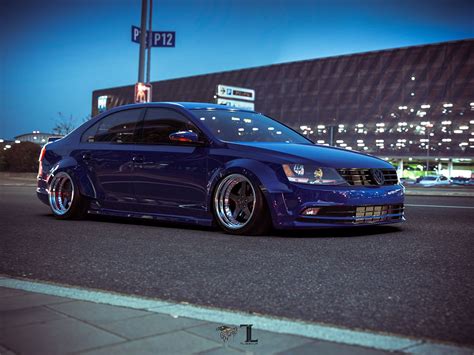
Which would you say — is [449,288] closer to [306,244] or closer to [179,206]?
[306,244]

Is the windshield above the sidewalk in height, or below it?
above

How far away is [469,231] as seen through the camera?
21.3 feet

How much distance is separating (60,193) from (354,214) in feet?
13.5

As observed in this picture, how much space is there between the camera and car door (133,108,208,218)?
255 inches

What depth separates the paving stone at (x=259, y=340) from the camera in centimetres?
215

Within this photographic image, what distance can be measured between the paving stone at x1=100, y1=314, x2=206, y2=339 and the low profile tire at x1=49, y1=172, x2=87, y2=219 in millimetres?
5244

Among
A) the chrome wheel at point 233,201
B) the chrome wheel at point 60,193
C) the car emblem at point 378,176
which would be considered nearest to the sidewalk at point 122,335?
the chrome wheel at point 233,201

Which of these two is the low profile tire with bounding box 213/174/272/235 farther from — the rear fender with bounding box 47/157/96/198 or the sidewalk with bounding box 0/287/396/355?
the sidewalk with bounding box 0/287/396/355

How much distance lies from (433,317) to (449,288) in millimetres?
745

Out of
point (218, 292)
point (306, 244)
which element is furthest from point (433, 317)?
point (306, 244)

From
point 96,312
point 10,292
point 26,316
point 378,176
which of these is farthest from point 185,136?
point 26,316

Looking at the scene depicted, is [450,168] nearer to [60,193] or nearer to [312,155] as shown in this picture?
[60,193]

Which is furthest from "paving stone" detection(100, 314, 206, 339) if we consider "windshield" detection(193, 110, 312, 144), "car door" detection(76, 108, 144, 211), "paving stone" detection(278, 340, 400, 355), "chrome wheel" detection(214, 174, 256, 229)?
"car door" detection(76, 108, 144, 211)

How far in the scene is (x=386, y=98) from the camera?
94.3 metres
